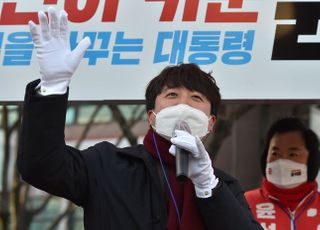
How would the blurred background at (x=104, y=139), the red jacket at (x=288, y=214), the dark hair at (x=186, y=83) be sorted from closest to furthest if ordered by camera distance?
the dark hair at (x=186, y=83), the red jacket at (x=288, y=214), the blurred background at (x=104, y=139)

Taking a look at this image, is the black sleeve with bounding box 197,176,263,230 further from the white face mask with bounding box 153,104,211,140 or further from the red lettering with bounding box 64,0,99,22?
the red lettering with bounding box 64,0,99,22

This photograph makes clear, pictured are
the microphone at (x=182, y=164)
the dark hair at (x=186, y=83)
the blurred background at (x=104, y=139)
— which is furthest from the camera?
the blurred background at (x=104, y=139)

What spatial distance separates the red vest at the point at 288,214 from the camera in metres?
3.18

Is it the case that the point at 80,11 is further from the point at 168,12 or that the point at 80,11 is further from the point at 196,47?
the point at 196,47

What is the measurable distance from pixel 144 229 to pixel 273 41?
1.06 meters

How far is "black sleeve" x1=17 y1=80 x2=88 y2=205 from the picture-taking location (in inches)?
73.1

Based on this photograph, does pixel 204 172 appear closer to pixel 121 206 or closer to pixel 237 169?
pixel 121 206

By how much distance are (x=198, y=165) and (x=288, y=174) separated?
1.39 m

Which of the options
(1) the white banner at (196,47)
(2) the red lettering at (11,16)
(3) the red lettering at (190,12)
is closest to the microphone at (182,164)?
(1) the white banner at (196,47)

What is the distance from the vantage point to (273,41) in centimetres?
266

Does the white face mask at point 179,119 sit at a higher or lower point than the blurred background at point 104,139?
higher

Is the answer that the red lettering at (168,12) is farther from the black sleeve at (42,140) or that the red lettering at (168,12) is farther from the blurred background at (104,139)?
the blurred background at (104,139)

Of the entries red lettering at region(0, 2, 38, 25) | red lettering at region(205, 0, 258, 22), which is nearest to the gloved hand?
red lettering at region(205, 0, 258, 22)

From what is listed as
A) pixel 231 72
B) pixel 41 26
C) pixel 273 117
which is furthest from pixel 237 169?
pixel 41 26
